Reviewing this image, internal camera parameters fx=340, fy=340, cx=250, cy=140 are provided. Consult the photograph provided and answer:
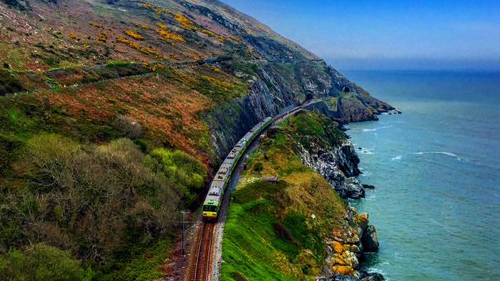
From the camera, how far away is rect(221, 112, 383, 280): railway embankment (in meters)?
44.4

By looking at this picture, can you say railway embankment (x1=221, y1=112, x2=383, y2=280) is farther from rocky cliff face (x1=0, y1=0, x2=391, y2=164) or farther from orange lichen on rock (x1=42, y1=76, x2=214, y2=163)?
rocky cliff face (x1=0, y1=0, x2=391, y2=164)

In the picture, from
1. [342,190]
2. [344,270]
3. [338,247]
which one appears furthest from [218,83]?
[344,270]

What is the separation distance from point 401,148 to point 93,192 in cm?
11603

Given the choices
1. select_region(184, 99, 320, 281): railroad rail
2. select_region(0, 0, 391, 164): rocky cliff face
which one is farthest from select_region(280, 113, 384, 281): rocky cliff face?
select_region(0, 0, 391, 164): rocky cliff face

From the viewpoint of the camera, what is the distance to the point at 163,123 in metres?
69.1

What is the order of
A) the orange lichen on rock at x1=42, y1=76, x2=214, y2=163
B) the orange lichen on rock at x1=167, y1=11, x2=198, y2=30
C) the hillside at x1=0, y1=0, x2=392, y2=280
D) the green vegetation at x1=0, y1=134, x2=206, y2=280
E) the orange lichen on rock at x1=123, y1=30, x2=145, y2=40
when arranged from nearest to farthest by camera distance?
the green vegetation at x1=0, y1=134, x2=206, y2=280 → the hillside at x1=0, y1=0, x2=392, y2=280 → the orange lichen on rock at x1=42, y1=76, x2=214, y2=163 → the orange lichen on rock at x1=123, y1=30, x2=145, y2=40 → the orange lichen on rock at x1=167, y1=11, x2=198, y2=30

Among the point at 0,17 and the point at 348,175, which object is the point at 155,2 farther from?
the point at 348,175

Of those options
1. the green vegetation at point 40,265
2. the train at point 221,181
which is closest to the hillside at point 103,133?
the green vegetation at point 40,265

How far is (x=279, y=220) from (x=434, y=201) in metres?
47.0

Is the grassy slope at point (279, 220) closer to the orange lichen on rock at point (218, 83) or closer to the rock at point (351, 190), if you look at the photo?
the rock at point (351, 190)

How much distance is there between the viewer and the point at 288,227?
181 ft

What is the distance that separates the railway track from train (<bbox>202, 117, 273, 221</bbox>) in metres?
1.92

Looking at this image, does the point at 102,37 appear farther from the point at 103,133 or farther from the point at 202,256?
the point at 202,256

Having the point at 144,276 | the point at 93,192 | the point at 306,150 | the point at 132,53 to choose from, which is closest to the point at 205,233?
the point at 144,276
